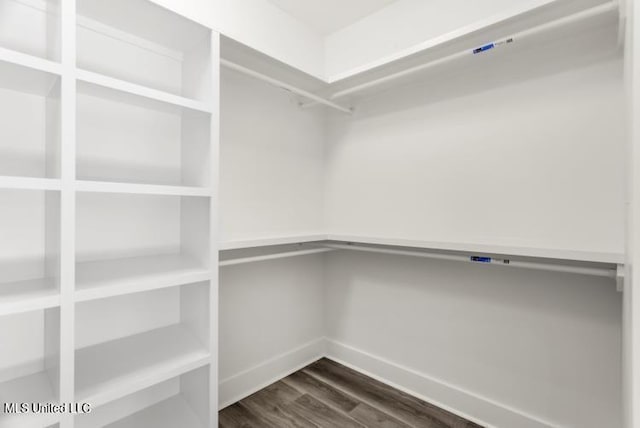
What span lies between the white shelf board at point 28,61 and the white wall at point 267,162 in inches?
34.8

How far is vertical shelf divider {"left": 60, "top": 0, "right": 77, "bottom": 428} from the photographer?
1020 mm

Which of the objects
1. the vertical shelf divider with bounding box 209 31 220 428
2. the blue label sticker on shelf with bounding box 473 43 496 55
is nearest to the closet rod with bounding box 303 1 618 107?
the blue label sticker on shelf with bounding box 473 43 496 55

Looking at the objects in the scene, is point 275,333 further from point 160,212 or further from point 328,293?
point 160,212

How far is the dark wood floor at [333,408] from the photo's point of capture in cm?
170

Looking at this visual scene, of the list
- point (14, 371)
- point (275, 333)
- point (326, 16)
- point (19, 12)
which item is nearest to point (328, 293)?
point (275, 333)

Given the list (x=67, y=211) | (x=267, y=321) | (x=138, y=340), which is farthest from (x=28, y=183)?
(x=267, y=321)

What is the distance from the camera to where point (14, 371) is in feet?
3.90

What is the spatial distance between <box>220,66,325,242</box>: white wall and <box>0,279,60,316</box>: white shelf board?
33.6 inches

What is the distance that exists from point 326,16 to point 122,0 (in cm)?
126

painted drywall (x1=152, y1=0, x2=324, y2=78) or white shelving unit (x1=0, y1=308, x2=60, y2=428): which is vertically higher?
painted drywall (x1=152, y1=0, x2=324, y2=78)

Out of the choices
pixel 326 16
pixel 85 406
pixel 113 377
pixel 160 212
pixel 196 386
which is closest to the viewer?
pixel 85 406

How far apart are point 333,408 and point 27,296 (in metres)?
1.57

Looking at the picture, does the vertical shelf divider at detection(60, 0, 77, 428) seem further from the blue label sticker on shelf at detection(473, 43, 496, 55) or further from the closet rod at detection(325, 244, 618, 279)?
the blue label sticker on shelf at detection(473, 43, 496, 55)

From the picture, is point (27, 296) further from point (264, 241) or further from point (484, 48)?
point (484, 48)
